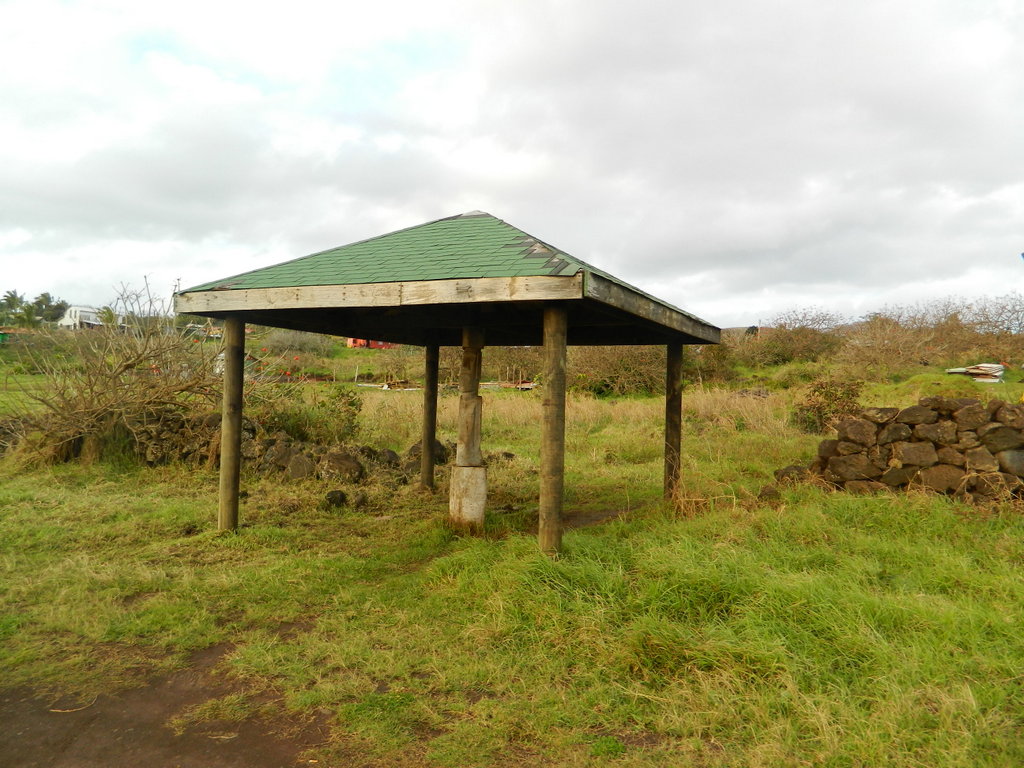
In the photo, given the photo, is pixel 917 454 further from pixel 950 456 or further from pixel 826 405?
pixel 826 405

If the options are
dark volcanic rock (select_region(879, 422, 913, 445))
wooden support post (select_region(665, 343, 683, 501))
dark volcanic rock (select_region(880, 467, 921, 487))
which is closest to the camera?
dark volcanic rock (select_region(880, 467, 921, 487))

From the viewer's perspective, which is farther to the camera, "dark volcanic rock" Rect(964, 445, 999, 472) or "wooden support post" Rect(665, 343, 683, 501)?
"wooden support post" Rect(665, 343, 683, 501)

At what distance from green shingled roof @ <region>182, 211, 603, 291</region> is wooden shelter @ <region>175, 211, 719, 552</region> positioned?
14 millimetres

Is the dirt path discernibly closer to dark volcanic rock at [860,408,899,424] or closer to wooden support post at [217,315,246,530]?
wooden support post at [217,315,246,530]

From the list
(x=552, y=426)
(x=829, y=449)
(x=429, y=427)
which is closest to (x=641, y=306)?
(x=552, y=426)

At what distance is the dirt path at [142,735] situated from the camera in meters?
2.97

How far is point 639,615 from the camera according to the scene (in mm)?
4109

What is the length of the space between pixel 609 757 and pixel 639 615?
125 cm

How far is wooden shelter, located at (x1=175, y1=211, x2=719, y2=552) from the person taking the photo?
498cm

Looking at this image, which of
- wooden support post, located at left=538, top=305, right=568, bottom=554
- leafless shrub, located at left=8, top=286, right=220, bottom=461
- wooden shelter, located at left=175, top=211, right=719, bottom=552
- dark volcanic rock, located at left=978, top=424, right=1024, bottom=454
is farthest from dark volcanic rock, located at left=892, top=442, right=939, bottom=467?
leafless shrub, located at left=8, top=286, right=220, bottom=461

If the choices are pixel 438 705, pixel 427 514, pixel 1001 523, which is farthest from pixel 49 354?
pixel 1001 523

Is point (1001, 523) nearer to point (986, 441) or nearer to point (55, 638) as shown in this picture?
point (986, 441)

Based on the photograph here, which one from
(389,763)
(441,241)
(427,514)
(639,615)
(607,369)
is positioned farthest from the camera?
(607,369)

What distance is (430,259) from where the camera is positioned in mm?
5742
